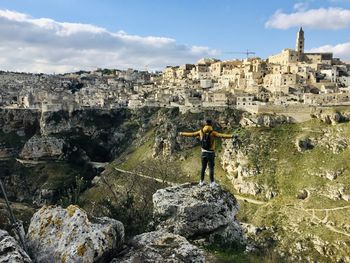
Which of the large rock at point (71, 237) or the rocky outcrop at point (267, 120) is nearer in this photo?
the large rock at point (71, 237)

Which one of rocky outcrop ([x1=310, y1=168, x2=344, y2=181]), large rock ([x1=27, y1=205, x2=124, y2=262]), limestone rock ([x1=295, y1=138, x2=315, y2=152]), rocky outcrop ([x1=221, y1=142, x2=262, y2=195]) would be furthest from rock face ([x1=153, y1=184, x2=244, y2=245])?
limestone rock ([x1=295, y1=138, x2=315, y2=152])

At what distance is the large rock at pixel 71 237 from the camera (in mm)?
7953

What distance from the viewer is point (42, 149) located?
101m

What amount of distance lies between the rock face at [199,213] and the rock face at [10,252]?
5.99 m

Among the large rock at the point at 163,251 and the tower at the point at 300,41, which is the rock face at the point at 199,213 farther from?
the tower at the point at 300,41

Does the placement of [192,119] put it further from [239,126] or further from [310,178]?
[310,178]

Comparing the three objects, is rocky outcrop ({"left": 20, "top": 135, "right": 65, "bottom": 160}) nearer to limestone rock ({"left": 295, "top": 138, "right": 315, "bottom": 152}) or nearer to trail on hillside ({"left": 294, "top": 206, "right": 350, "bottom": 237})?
limestone rock ({"left": 295, "top": 138, "right": 315, "bottom": 152})

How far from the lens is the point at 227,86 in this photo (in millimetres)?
114250

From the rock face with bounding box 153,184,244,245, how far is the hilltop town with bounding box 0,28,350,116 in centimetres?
7007

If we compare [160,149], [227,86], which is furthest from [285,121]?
[227,86]

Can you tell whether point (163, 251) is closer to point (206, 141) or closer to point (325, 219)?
point (206, 141)

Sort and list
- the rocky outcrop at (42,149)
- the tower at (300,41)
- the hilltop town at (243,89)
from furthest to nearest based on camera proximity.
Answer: the tower at (300,41) → the rocky outcrop at (42,149) → the hilltop town at (243,89)

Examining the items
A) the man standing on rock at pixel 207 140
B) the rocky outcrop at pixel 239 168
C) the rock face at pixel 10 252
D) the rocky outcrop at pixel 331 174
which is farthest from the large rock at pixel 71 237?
the rocky outcrop at pixel 239 168

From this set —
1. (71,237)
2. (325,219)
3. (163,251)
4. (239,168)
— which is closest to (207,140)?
(163,251)
